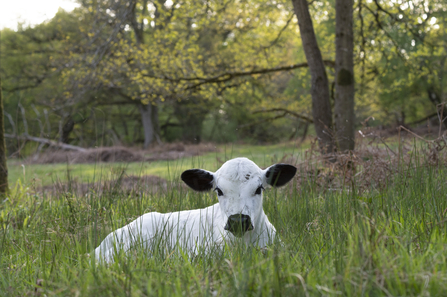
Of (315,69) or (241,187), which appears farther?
(315,69)

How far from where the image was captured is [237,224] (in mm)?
3111

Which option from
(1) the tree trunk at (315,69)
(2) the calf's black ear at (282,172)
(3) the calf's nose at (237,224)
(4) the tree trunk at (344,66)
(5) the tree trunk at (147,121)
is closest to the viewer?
(3) the calf's nose at (237,224)

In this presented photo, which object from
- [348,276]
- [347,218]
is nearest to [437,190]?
[347,218]

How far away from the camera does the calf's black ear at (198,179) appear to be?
3.85 m

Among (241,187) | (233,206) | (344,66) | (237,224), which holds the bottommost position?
(237,224)

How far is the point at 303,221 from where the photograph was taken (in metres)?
3.49

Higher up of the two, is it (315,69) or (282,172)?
(315,69)

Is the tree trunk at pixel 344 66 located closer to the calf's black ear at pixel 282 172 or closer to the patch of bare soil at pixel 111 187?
the patch of bare soil at pixel 111 187

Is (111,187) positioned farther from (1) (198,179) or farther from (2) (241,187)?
(2) (241,187)

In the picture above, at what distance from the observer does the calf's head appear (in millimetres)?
3162

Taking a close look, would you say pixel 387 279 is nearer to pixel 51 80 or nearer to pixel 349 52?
pixel 349 52

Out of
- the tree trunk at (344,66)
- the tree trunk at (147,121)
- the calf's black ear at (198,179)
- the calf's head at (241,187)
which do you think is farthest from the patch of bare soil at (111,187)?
the tree trunk at (147,121)

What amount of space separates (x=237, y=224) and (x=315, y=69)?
19.7 feet

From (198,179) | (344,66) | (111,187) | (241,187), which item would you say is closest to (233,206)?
(241,187)
